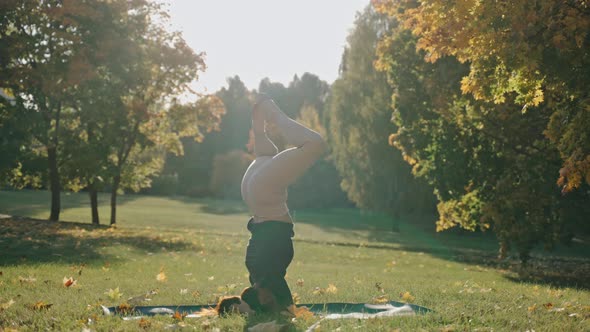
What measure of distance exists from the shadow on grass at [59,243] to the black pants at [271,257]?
6.91 meters

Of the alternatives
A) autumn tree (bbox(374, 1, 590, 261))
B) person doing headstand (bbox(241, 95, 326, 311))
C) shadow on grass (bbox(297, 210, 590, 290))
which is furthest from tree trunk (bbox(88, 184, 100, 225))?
person doing headstand (bbox(241, 95, 326, 311))

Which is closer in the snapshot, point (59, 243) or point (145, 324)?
point (145, 324)

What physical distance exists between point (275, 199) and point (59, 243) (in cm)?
1123

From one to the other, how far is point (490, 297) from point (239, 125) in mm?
68858

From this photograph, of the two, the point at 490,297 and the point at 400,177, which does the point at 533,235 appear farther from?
the point at 400,177

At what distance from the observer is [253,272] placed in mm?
5977

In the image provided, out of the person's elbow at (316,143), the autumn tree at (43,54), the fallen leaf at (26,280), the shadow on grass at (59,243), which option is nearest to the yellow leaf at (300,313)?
the person's elbow at (316,143)

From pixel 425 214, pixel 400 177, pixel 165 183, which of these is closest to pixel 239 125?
pixel 165 183

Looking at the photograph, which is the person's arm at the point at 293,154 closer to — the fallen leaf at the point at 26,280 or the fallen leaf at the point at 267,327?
the fallen leaf at the point at 267,327

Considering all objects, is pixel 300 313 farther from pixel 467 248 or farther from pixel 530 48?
pixel 467 248

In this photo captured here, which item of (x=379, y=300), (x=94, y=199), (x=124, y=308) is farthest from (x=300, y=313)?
(x=94, y=199)

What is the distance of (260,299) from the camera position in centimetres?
585

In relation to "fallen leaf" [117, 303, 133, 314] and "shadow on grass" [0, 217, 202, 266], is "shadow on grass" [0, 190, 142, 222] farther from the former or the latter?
"fallen leaf" [117, 303, 133, 314]

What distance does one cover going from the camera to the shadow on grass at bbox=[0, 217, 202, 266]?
41.2ft
